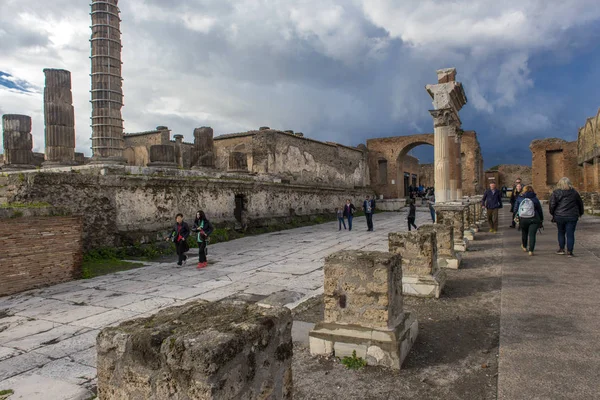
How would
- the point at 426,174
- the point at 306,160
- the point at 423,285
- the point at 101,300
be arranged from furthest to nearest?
the point at 426,174, the point at 306,160, the point at 101,300, the point at 423,285

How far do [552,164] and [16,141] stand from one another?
102 ft


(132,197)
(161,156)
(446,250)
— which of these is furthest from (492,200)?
(161,156)

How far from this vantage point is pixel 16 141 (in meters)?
13.1

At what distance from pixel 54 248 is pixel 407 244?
597cm

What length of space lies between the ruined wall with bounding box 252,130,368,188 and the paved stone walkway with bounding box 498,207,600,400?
591 inches

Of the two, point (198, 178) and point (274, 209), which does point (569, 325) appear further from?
point (274, 209)

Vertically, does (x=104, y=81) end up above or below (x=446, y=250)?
above

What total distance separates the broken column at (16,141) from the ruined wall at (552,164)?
2902 cm

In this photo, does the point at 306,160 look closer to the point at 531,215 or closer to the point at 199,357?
the point at 531,215

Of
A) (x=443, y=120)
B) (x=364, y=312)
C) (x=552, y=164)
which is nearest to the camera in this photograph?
(x=364, y=312)

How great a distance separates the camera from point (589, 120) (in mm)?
22641

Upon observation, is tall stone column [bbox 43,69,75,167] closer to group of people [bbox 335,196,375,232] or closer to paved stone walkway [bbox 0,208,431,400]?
paved stone walkway [bbox 0,208,431,400]

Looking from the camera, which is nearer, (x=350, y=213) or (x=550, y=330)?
(x=550, y=330)

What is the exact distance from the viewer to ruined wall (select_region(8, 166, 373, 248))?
8641 millimetres
